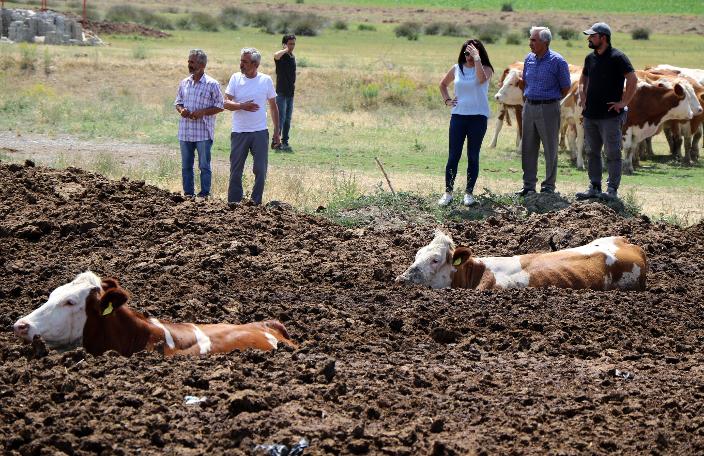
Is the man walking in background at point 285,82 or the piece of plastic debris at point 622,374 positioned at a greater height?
the man walking in background at point 285,82

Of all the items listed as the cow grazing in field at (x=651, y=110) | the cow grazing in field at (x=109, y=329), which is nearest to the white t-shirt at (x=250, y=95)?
the cow grazing in field at (x=109, y=329)

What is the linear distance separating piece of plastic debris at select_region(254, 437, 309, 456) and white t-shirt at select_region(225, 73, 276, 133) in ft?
27.8

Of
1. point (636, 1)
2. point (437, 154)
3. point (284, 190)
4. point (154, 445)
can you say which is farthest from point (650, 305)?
point (636, 1)

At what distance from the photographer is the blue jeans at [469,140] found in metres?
15.1

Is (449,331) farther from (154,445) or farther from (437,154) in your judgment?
(437,154)

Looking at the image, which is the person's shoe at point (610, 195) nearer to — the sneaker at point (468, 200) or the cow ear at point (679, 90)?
the sneaker at point (468, 200)

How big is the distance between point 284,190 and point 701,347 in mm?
8694

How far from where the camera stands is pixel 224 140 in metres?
23.2

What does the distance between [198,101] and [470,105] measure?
133 inches

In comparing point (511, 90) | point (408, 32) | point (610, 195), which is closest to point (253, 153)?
point (610, 195)

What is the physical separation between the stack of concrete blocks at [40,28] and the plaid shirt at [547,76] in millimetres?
30758

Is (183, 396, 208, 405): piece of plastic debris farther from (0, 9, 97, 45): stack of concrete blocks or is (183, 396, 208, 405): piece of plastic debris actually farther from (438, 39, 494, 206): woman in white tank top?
(0, 9, 97, 45): stack of concrete blocks

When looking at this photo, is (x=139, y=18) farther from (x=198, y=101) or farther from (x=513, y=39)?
(x=198, y=101)

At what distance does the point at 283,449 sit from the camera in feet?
20.9
